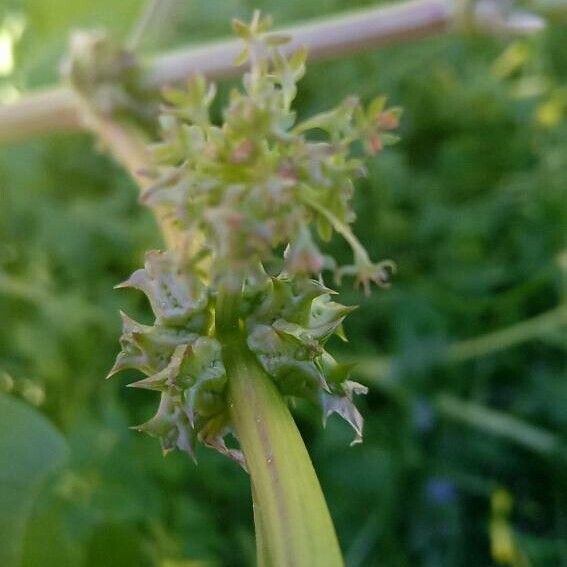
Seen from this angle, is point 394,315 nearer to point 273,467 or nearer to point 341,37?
point 341,37

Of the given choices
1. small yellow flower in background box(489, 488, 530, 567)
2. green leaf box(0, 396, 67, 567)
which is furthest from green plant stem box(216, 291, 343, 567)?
small yellow flower in background box(489, 488, 530, 567)

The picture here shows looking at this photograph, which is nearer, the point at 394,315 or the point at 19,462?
the point at 19,462

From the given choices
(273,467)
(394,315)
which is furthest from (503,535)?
(273,467)

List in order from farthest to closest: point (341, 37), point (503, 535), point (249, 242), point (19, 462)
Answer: point (503, 535) < point (341, 37) < point (19, 462) < point (249, 242)

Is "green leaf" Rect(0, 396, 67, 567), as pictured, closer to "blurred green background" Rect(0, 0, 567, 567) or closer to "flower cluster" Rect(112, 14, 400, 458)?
"flower cluster" Rect(112, 14, 400, 458)

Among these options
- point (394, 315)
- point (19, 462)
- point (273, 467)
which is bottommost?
point (273, 467)

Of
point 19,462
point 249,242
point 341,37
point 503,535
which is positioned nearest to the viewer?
point 249,242

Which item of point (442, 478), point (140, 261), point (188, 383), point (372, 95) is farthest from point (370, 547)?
point (188, 383)
